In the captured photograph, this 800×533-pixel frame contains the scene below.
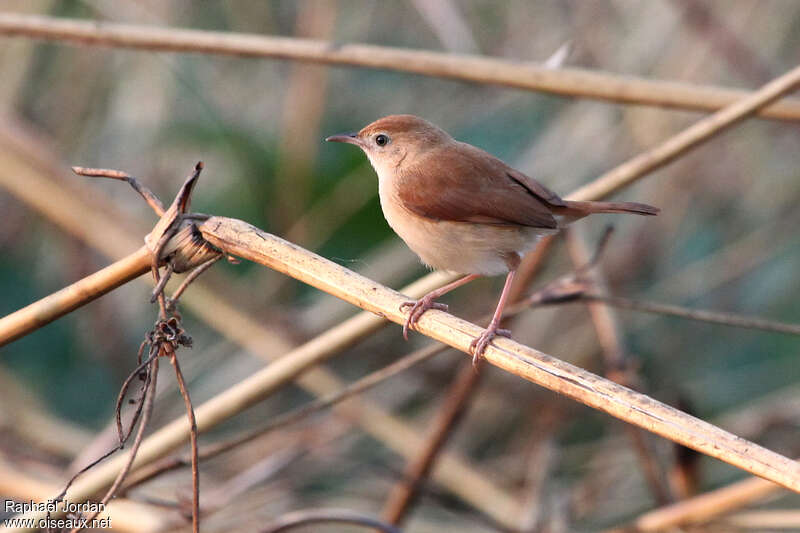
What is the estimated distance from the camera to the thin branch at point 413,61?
261 centimetres

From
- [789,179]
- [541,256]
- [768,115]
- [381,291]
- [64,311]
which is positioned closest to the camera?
[64,311]

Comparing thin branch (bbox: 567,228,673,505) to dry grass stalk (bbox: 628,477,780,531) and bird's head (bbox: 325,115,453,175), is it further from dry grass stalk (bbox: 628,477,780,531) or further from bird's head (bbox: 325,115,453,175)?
bird's head (bbox: 325,115,453,175)

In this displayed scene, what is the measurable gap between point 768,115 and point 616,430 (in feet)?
8.03

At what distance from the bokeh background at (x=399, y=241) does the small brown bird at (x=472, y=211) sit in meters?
1.54

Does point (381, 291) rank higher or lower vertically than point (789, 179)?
lower

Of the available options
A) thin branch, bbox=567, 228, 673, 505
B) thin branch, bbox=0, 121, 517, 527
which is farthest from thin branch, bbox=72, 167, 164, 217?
thin branch, bbox=0, 121, 517, 527

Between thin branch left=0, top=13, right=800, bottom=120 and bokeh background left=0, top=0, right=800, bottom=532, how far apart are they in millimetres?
1196

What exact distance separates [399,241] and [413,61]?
202 cm

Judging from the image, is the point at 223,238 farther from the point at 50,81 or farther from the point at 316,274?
the point at 50,81

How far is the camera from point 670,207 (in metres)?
4.72

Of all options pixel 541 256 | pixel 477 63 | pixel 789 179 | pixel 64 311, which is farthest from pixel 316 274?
pixel 789 179

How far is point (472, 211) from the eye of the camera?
242cm

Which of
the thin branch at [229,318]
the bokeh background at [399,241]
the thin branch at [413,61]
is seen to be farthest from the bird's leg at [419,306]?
the bokeh background at [399,241]

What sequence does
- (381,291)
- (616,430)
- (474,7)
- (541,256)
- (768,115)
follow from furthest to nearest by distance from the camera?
(474,7)
(616,430)
(541,256)
(768,115)
(381,291)
